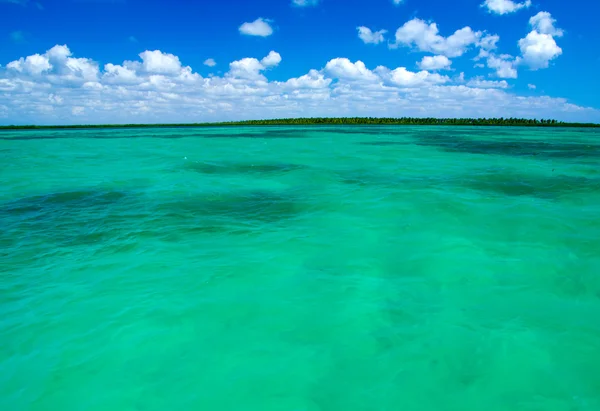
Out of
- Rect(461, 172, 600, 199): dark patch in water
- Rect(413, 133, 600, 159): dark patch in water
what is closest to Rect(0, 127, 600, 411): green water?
Rect(461, 172, 600, 199): dark patch in water

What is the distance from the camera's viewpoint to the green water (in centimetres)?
453

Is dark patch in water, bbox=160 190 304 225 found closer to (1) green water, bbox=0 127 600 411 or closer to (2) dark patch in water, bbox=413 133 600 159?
(1) green water, bbox=0 127 600 411

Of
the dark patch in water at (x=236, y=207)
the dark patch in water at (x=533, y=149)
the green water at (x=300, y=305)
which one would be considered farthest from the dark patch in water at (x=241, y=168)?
the dark patch in water at (x=533, y=149)

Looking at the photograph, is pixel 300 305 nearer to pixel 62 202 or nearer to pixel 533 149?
pixel 62 202

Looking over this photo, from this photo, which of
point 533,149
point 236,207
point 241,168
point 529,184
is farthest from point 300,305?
point 533,149

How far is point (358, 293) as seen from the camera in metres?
6.73

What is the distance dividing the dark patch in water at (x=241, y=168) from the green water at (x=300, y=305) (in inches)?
299

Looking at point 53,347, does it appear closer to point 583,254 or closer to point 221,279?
point 221,279

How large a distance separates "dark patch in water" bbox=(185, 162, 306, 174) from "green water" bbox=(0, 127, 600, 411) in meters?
7.60

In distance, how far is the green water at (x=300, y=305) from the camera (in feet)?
14.9

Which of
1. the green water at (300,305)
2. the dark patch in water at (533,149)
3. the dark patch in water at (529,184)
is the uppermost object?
the dark patch in water at (533,149)

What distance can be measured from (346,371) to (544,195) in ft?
43.7

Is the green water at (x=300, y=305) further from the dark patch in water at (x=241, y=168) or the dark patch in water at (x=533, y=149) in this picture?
the dark patch in water at (x=533, y=149)

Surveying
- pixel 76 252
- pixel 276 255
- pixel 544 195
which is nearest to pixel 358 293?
pixel 276 255
